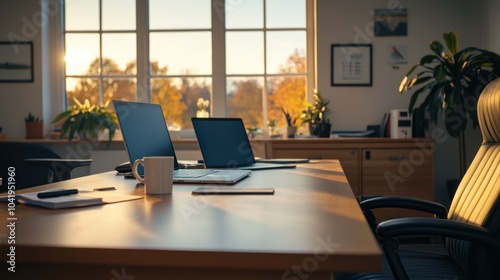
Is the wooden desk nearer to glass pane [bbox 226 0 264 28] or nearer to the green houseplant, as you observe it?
the green houseplant

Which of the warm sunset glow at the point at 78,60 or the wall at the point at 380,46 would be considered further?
the warm sunset glow at the point at 78,60

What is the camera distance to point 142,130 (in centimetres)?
193

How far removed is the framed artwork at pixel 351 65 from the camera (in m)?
4.47

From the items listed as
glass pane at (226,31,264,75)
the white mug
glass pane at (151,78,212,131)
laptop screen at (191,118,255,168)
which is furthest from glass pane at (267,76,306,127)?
the white mug

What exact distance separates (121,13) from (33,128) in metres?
1.34

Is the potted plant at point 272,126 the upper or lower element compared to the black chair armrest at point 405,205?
upper

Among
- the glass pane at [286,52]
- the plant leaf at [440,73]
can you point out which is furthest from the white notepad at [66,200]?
the glass pane at [286,52]

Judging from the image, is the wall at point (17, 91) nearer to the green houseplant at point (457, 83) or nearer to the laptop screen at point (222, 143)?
the laptop screen at point (222, 143)

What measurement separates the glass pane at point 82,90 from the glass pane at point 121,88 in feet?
0.32

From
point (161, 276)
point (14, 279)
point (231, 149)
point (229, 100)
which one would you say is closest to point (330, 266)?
point (161, 276)

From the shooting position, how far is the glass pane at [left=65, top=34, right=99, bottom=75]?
4.77 meters

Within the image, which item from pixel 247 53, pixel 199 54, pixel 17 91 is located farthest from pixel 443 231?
pixel 17 91

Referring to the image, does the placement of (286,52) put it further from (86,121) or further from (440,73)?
(86,121)

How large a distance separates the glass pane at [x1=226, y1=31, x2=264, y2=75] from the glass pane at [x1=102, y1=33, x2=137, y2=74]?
917mm
